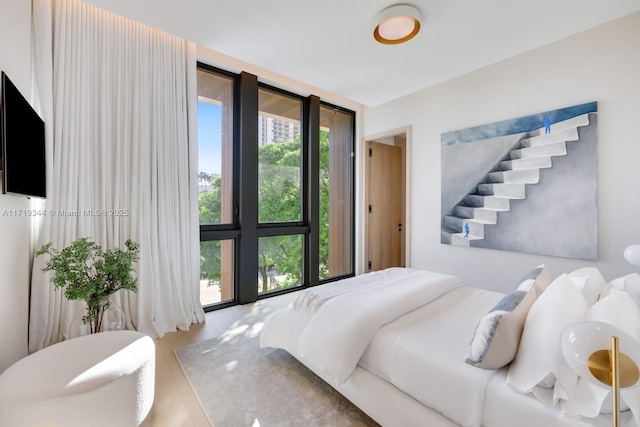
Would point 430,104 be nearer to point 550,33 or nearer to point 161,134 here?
point 550,33

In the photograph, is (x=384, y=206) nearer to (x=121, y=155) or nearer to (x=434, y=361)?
(x=434, y=361)

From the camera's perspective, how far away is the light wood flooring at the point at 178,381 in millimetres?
1500

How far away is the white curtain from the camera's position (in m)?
2.04

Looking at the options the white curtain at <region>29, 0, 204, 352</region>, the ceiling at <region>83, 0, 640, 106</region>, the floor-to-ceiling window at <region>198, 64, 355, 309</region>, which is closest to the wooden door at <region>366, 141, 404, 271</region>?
the floor-to-ceiling window at <region>198, 64, 355, 309</region>

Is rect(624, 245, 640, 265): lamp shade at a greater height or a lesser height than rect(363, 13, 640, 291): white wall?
lesser

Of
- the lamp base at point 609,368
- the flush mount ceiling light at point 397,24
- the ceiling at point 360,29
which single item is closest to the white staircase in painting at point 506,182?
the ceiling at point 360,29

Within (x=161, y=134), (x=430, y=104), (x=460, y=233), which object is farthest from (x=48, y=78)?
(x=460, y=233)

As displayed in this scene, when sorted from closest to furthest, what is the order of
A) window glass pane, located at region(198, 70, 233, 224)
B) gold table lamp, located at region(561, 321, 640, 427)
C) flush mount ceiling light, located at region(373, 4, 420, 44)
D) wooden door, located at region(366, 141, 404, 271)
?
1. gold table lamp, located at region(561, 321, 640, 427)
2. flush mount ceiling light, located at region(373, 4, 420, 44)
3. window glass pane, located at region(198, 70, 233, 224)
4. wooden door, located at region(366, 141, 404, 271)

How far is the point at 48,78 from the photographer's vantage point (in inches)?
78.3

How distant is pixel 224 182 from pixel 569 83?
3425mm

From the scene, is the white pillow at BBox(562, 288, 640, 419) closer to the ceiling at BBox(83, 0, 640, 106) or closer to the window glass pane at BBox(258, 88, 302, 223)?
the ceiling at BBox(83, 0, 640, 106)

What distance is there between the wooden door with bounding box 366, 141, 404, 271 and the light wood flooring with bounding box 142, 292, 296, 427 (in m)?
2.29

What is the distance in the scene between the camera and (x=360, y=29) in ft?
7.46

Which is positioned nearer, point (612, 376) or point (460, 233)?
point (612, 376)
